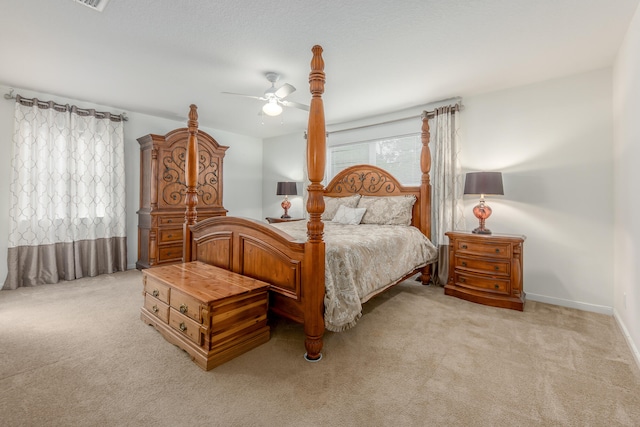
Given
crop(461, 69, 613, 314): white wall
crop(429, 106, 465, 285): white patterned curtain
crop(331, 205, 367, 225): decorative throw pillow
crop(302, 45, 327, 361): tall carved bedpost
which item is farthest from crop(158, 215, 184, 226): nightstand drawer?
crop(461, 69, 613, 314): white wall

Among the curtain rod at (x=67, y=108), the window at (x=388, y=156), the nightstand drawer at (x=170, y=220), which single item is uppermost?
the curtain rod at (x=67, y=108)

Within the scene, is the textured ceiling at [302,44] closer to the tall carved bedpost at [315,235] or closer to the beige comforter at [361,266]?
the tall carved bedpost at [315,235]

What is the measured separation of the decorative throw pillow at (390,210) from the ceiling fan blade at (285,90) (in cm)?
194

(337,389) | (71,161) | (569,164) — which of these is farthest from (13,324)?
(569,164)

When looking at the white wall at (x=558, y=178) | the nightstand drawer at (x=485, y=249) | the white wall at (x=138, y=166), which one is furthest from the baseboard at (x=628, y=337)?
the white wall at (x=138, y=166)

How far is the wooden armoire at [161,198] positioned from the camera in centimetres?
447

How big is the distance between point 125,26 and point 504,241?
4161mm

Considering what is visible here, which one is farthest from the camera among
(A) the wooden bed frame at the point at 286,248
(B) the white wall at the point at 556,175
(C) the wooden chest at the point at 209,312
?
(B) the white wall at the point at 556,175

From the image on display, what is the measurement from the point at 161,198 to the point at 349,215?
9.91 feet

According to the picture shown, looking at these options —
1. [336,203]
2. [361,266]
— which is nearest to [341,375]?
[361,266]

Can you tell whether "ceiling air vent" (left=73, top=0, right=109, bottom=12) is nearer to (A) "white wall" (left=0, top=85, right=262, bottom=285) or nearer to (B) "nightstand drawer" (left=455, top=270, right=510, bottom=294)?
(A) "white wall" (left=0, top=85, right=262, bottom=285)

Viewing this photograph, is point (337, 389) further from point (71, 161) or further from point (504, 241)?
point (71, 161)

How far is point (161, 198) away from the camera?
456cm

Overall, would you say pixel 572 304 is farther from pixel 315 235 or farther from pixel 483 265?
pixel 315 235
